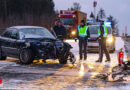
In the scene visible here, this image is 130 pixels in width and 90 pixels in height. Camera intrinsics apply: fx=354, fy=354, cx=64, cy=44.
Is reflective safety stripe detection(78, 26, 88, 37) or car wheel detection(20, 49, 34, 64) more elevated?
reflective safety stripe detection(78, 26, 88, 37)

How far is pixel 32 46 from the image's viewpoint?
1234 centimetres

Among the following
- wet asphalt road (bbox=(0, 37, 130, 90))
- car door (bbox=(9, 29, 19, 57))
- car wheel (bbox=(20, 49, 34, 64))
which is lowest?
wet asphalt road (bbox=(0, 37, 130, 90))

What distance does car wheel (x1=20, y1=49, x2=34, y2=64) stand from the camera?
12221 millimetres

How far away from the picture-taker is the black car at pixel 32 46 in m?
12.3

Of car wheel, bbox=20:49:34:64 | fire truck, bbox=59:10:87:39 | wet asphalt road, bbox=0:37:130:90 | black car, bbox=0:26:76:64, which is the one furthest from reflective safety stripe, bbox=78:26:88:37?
fire truck, bbox=59:10:87:39

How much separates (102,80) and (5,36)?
21.5ft

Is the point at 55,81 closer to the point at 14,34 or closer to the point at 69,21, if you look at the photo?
the point at 14,34

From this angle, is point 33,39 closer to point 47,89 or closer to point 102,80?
point 102,80

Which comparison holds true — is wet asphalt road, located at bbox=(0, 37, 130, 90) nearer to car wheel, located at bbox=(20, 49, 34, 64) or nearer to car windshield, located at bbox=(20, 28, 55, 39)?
car wheel, located at bbox=(20, 49, 34, 64)

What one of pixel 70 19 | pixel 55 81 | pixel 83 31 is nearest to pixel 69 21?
pixel 70 19

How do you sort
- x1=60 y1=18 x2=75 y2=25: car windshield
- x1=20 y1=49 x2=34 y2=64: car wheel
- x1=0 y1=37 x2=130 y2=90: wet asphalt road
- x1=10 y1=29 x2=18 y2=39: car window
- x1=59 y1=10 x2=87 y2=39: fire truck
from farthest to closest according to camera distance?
x1=60 y1=18 x2=75 y2=25: car windshield
x1=59 y1=10 x2=87 y2=39: fire truck
x1=10 y1=29 x2=18 y2=39: car window
x1=20 y1=49 x2=34 y2=64: car wheel
x1=0 y1=37 x2=130 y2=90: wet asphalt road

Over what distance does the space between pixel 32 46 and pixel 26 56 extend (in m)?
0.41

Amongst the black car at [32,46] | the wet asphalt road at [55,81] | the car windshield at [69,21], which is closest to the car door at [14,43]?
the black car at [32,46]

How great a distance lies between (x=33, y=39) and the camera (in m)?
12.8
